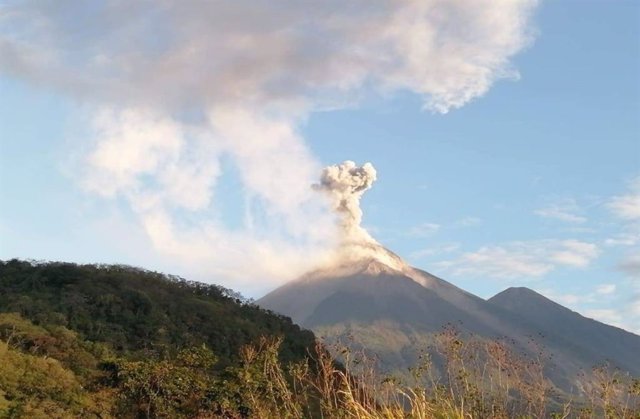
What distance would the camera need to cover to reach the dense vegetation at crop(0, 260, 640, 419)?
39.9 ft

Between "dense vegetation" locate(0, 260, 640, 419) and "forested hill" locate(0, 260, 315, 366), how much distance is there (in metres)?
0.11

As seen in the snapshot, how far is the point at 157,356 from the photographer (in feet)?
146

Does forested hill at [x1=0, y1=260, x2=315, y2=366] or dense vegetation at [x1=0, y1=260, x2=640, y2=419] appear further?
forested hill at [x1=0, y1=260, x2=315, y2=366]

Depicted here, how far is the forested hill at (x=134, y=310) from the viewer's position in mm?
47812

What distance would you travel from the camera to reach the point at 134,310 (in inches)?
2124

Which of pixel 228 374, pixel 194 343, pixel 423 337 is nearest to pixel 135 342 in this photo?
pixel 194 343

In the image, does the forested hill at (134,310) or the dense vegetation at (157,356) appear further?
the forested hill at (134,310)

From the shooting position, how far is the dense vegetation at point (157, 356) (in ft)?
39.9

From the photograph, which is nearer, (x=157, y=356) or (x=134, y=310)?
(x=157, y=356)

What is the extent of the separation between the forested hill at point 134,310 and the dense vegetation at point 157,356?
0.11 meters

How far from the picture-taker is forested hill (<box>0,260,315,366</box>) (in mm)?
47812

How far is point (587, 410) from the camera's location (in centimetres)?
870

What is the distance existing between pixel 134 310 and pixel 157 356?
34.5ft

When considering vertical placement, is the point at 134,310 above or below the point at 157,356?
above
